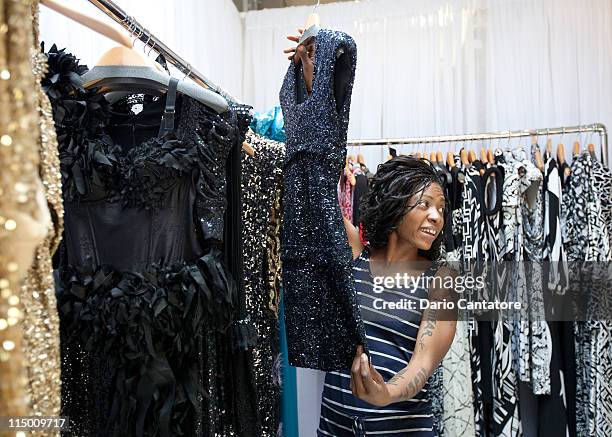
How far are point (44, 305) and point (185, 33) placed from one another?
1.50m

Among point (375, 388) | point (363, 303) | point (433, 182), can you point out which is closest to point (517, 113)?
point (433, 182)

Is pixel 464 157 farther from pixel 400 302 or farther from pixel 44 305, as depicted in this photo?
pixel 44 305

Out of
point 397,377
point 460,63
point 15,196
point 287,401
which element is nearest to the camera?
point 15,196

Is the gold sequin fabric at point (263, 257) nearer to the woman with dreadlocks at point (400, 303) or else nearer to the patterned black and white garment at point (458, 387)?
the woman with dreadlocks at point (400, 303)

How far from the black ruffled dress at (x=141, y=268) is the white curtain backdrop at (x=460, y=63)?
1497 mm

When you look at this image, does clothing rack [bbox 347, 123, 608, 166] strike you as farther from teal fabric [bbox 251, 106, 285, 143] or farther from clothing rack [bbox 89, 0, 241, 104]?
clothing rack [bbox 89, 0, 241, 104]

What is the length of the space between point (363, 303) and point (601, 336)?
0.98 m

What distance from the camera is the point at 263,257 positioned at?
1164 millimetres

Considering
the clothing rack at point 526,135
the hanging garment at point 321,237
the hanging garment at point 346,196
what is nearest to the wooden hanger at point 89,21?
the hanging garment at point 321,237

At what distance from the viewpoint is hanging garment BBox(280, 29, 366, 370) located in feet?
3.19

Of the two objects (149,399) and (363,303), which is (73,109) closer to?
(149,399)

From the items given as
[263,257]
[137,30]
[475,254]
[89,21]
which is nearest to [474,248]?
[475,254]

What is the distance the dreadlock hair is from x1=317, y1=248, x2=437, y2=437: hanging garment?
0.32 feet

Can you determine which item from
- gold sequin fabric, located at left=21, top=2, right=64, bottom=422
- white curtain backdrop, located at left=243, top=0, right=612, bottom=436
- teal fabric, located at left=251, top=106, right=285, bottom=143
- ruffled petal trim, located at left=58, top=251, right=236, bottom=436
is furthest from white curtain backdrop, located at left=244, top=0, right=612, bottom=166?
gold sequin fabric, located at left=21, top=2, right=64, bottom=422
